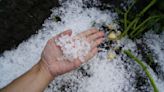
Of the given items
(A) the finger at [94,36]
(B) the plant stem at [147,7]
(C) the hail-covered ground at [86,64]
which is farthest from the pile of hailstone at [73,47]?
(B) the plant stem at [147,7]

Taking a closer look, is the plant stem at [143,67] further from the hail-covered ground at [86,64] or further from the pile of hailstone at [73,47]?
the pile of hailstone at [73,47]

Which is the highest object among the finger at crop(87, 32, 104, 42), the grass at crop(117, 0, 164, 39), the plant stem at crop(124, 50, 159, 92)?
the finger at crop(87, 32, 104, 42)

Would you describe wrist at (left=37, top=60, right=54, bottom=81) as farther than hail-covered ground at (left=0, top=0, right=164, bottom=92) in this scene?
No

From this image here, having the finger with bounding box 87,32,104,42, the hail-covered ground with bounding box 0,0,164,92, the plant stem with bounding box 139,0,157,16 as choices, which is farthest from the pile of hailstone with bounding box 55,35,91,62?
the plant stem with bounding box 139,0,157,16

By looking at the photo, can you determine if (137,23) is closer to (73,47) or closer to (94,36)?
(94,36)

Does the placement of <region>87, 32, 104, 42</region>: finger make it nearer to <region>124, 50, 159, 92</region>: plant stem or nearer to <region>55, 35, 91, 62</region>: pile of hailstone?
<region>55, 35, 91, 62</region>: pile of hailstone

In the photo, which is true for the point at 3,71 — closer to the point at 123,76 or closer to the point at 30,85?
the point at 30,85
